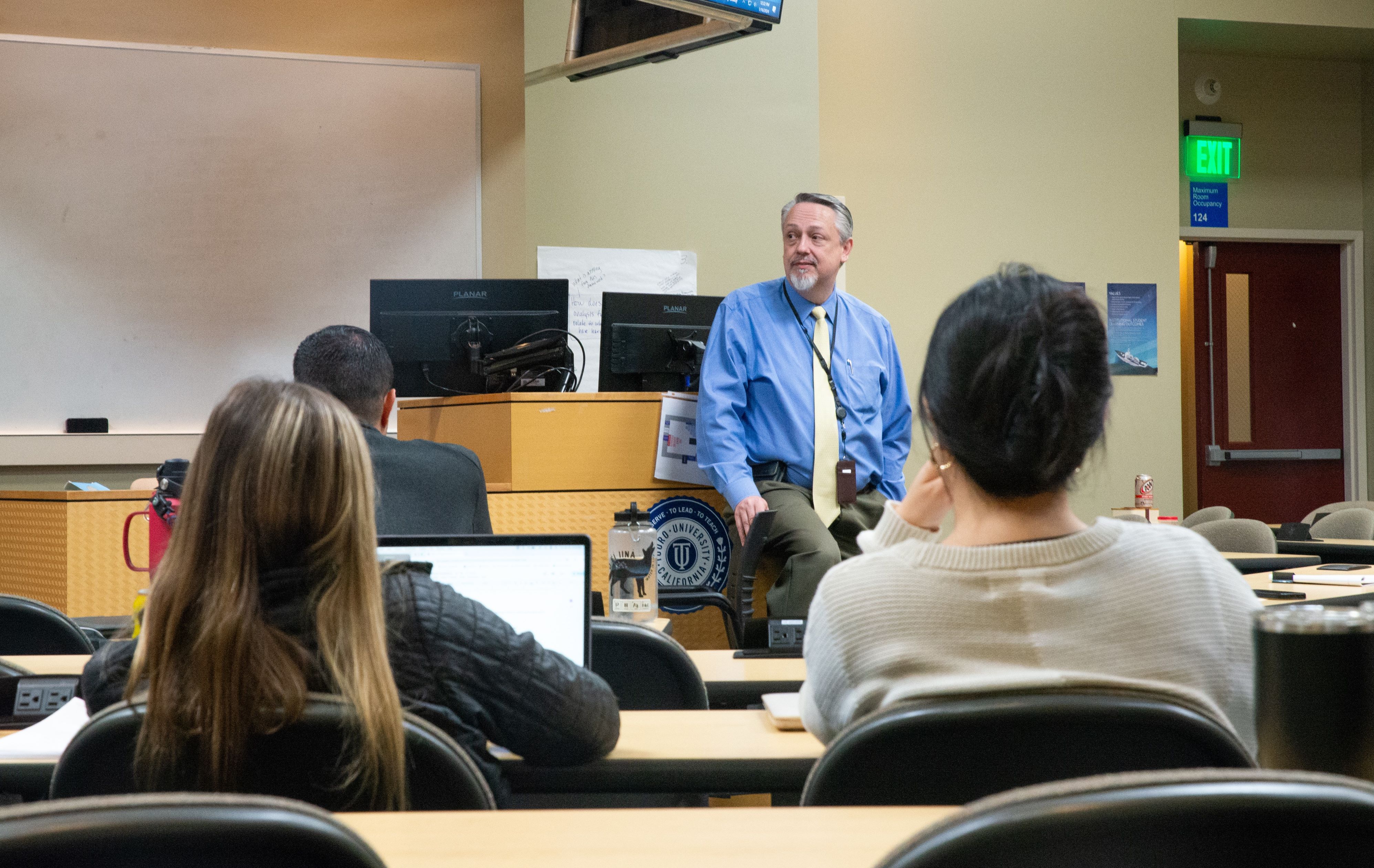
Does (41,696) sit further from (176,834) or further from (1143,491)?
(1143,491)

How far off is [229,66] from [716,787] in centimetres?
526

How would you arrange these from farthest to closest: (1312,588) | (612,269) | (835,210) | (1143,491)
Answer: (1143,491) < (612,269) < (835,210) < (1312,588)

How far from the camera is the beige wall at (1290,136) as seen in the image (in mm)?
7113

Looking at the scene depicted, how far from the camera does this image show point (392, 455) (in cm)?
247

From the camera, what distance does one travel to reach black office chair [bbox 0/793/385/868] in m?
0.61

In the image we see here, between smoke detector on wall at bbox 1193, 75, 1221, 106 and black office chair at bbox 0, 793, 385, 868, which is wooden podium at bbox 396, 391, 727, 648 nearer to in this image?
black office chair at bbox 0, 793, 385, 868

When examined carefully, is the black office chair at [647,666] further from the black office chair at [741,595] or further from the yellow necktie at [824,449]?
the yellow necktie at [824,449]

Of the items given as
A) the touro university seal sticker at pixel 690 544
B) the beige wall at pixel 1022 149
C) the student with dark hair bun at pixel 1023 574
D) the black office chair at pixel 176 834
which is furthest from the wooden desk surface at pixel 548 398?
the black office chair at pixel 176 834

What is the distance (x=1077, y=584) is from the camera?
1117 mm

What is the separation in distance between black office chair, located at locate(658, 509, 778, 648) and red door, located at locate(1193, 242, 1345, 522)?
4.87 m

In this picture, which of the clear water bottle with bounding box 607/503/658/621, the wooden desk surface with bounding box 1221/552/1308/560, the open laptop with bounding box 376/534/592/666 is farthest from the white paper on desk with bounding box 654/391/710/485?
the open laptop with bounding box 376/534/592/666

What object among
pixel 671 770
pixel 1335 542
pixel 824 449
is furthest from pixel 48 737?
pixel 1335 542

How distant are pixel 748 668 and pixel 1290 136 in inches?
264

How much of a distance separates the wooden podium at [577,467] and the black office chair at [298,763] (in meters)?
2.18
